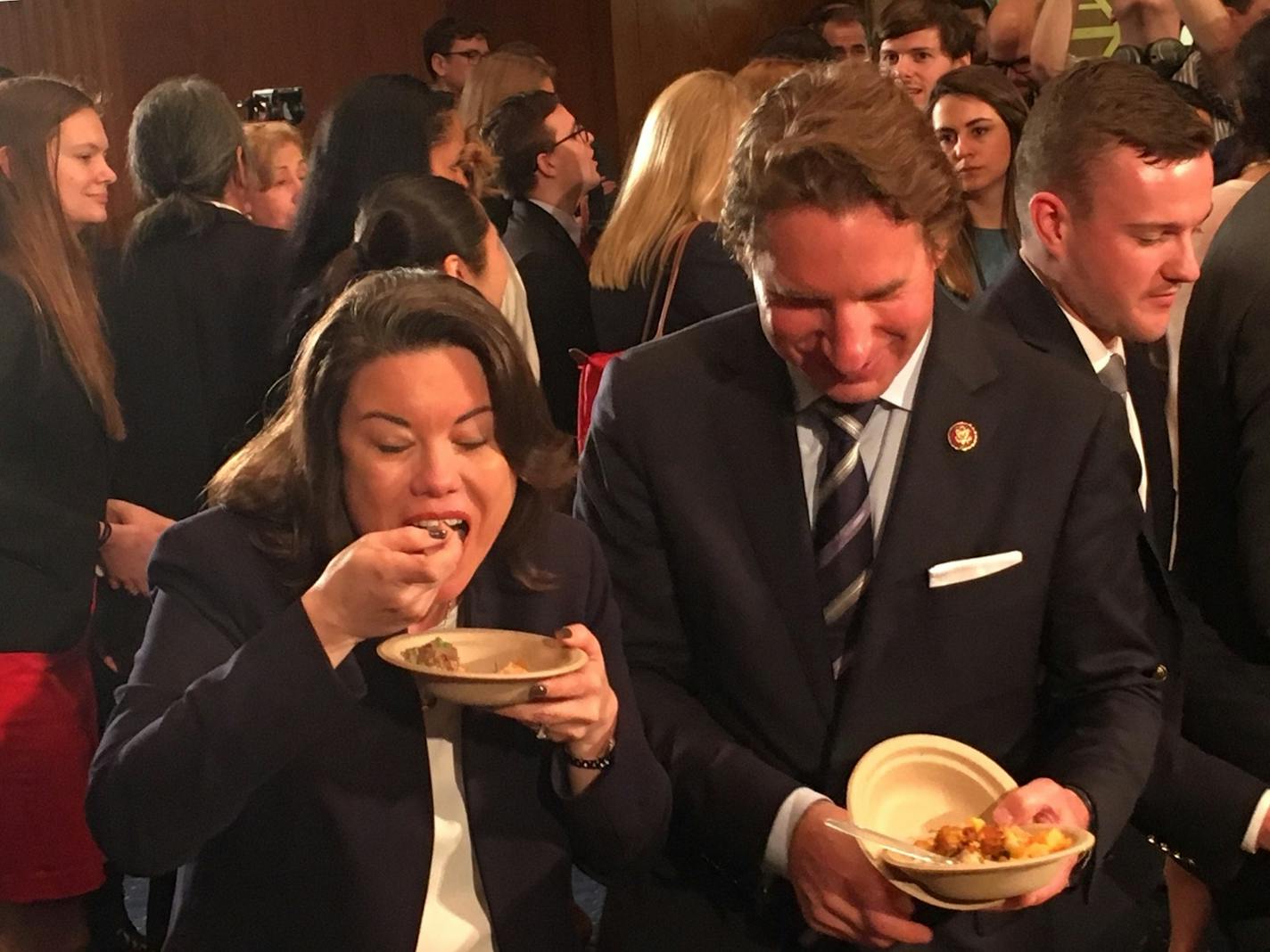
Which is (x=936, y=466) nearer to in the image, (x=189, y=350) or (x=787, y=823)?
(x=787, y=823)

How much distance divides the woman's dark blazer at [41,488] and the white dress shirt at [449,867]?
3.79 ft

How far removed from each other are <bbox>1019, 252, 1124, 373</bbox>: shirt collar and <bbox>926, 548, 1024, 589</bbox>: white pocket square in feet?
1.64

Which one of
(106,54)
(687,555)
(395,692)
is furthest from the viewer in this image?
(106,54)

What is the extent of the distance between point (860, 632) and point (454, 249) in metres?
1.40

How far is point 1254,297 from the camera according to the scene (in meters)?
1.94

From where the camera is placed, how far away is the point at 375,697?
5.08 ft

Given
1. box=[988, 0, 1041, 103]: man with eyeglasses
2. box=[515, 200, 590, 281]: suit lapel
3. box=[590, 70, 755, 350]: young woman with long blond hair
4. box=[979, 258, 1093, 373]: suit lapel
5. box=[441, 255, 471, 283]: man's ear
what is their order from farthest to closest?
box=[988, 0, 1041, 103]: man with eyeglasses < box=[515, 200, 590, 281]: suit lapel < box=[590, 70, 755, 350]: young woman with long blond hair < box=[441, 255, 471, 283]: man's ear < box=[979, 258, 1093, 373]: suit lapel

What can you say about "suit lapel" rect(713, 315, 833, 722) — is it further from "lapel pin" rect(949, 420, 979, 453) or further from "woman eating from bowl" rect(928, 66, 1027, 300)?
"woman eating from bowl" rect(928, 66, 1027, 300)

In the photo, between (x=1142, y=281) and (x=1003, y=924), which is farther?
(x=1142, y=281)

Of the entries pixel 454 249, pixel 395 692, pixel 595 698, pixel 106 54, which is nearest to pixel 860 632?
pixel 595 698

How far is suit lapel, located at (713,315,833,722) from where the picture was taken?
162 cm

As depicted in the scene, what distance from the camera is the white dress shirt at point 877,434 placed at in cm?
165

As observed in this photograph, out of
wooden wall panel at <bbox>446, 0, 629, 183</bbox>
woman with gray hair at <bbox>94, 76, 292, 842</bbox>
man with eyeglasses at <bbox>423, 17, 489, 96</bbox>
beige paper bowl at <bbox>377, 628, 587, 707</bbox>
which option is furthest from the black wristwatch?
wooden wall panel at <bbox>446, 0, 629, 183</bbox>

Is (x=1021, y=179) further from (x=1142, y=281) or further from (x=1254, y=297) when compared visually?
Answer: (x=1254, y=297)
